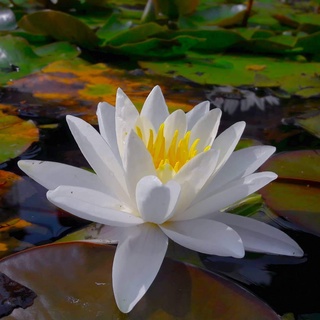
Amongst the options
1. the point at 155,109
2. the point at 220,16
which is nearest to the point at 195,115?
the point at 155,109

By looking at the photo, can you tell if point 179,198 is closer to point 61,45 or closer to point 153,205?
point 153,205

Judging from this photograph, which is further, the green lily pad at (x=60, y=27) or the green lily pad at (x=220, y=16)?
the green lily pad at (x=220, y=16)

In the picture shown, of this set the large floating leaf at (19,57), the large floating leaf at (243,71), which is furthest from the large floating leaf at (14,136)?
the large floating leaf at (243,71)

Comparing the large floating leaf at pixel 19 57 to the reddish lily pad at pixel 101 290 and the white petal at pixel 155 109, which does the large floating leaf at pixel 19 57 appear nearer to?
the white petal at pixel 155 109

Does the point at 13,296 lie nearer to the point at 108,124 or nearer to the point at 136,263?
the point at 136,263

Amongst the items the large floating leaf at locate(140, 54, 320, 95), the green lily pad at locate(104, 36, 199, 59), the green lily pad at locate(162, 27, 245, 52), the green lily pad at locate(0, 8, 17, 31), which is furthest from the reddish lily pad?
the green lily pad at locate(0, 8, 17, 31)

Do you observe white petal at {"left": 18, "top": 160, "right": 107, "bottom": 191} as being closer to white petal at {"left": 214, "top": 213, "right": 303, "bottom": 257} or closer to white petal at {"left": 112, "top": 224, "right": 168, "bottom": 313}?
white petal at {"left": 112, "top": 224, "right": 168, "bottom": 313}
